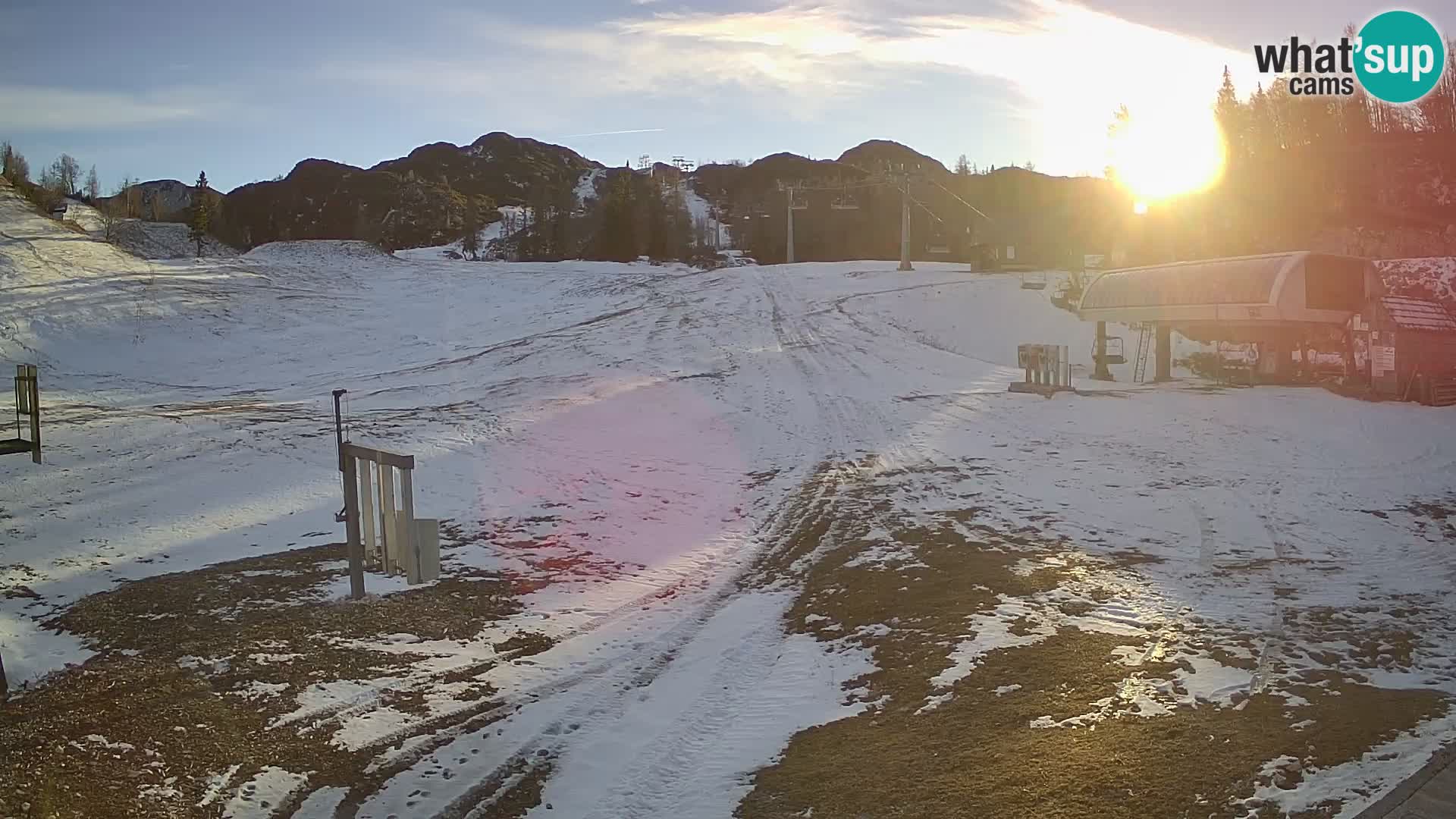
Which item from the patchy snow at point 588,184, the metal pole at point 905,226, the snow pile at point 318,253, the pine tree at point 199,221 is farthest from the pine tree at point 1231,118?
the patchy snow at point 588,184

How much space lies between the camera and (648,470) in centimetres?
1645

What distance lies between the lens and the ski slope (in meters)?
7.06

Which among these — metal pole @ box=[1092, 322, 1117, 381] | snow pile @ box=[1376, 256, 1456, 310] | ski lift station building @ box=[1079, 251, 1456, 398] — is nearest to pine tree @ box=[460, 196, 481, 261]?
metal pole @ box=[1092, 322, 1117, 381]

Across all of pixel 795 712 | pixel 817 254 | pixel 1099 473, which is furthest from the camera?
pixel 817 254

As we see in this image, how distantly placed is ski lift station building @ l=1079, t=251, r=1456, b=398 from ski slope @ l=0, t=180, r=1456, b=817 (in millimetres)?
1716

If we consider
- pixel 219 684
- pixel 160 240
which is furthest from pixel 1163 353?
pixel 160 240

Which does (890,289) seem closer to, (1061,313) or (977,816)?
(1061,313)

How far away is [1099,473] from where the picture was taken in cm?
1529

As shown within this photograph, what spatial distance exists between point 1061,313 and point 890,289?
27.2 ft

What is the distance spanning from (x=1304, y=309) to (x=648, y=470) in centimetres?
1565

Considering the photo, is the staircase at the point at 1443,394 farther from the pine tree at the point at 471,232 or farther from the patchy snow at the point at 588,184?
the patchy snow at the point at 588,184

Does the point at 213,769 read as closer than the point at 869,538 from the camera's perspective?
Yes

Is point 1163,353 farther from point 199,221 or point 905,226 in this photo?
point 199,221

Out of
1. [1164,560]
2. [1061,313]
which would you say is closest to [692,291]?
[1061,313]
